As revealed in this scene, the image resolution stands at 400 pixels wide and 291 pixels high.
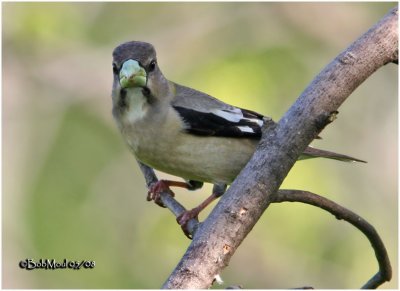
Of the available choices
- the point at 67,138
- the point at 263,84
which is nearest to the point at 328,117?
the point at 263,84

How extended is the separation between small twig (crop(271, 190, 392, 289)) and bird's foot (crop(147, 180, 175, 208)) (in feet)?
4.81

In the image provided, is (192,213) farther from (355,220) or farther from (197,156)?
(355,220)

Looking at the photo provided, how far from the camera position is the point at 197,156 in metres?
4.30

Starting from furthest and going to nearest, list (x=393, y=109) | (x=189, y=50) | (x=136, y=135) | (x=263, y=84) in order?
1. (x=189, y=50)
2. (x=393, y=109)
3. (x=263, y=84)
4. (x=136, y=135)

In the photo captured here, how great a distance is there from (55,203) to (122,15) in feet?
7.39

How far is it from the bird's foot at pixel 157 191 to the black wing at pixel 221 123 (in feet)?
1.29

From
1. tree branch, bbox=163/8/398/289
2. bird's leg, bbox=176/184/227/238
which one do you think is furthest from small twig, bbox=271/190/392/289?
bird's leg, bbox=176/184/227/238

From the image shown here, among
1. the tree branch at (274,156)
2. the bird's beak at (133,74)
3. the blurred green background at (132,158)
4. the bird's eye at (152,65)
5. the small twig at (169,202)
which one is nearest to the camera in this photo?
the tree branch at (274,156)

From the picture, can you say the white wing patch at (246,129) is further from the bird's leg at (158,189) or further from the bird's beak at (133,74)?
the bird's beak at (133,74)

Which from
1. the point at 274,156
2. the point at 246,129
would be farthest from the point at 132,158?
the point at 274,156

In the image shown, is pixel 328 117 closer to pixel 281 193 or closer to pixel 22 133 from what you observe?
pixel 281 193

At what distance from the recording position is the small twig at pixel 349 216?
3002mm

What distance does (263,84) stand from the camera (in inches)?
261

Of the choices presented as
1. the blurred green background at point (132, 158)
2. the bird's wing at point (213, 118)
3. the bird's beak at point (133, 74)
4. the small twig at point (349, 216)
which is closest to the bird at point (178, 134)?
the bird's wing at point (213, 118)
